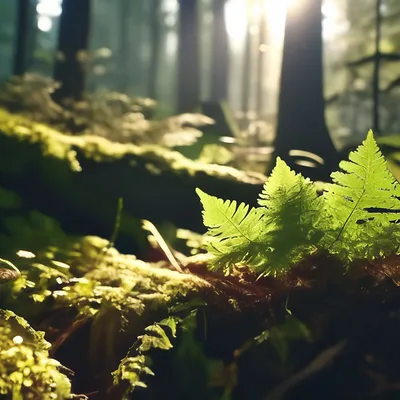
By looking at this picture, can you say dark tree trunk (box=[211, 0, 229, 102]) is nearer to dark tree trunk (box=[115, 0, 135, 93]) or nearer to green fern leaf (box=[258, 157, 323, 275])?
dark tree trunk (box=[115, 0, 135, 93])

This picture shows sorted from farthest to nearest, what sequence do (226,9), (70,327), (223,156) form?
1. (226,9)
2. (223,156)
3. (70,327)

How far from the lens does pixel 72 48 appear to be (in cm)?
1010

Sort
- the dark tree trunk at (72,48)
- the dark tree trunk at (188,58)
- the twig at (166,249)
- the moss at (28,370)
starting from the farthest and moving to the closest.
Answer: the dark tree trunk at (188,58) < the dark tree trunk at (72,48) < the twig at (166,249) < the moss at (28,370)

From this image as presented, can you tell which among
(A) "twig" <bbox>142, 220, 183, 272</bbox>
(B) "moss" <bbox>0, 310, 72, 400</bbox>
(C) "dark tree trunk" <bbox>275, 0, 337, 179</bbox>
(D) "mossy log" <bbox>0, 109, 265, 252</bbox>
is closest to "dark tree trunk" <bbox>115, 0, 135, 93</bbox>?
(C) "dark tree trunk" <bbox>275, 0, 337, 179</bbox>

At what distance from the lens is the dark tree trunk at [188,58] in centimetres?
1316

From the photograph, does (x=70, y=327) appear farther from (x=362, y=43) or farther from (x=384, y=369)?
(x=362, y=43)

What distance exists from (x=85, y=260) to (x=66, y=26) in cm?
847

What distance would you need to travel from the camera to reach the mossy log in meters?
3.99

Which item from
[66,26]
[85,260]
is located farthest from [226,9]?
[85,260]

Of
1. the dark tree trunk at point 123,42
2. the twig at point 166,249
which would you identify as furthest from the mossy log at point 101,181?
the dark tree trunk at point 123,42

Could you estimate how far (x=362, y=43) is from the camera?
24.0m

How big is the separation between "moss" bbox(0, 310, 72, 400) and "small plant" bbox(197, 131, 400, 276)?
713mm

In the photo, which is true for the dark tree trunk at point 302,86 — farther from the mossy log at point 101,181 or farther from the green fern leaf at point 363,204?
the green fern leaf at point 363,204

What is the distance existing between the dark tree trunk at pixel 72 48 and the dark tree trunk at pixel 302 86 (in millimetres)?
4777
